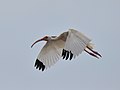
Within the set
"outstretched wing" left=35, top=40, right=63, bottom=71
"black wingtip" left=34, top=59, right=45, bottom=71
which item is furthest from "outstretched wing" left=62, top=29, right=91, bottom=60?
"black wingtip" left=34, top=59, right=45, bottom=71

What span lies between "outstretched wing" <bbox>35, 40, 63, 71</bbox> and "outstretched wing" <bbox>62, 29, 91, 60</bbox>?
1.58m

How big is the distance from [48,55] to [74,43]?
9.08 feet

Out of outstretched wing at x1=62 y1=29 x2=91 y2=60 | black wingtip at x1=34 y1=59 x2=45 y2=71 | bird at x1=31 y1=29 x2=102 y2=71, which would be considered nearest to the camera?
outstretched wing at x1=62 y1=29 x2=91 y2=60

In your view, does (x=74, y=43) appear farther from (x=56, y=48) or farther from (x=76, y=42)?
(x=56, y=48)

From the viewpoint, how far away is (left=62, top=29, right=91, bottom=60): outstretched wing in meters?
21.3

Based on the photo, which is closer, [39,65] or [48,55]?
[39,65]

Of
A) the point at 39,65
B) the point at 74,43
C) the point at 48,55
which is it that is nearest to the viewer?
the point at 74,43

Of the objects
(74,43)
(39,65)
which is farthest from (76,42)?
(39,65)

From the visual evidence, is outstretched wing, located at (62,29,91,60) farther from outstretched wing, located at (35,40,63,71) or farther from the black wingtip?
the black wingtip

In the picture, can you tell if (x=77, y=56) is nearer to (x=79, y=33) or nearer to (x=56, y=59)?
(x=79, y=33)

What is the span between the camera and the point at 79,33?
22547 mm

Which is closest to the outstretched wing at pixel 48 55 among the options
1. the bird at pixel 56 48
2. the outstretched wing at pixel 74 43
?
the bird at pixel 56 48

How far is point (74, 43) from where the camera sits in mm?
21828

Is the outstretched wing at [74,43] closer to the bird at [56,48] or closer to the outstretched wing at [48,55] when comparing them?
the bird at [56,48]
